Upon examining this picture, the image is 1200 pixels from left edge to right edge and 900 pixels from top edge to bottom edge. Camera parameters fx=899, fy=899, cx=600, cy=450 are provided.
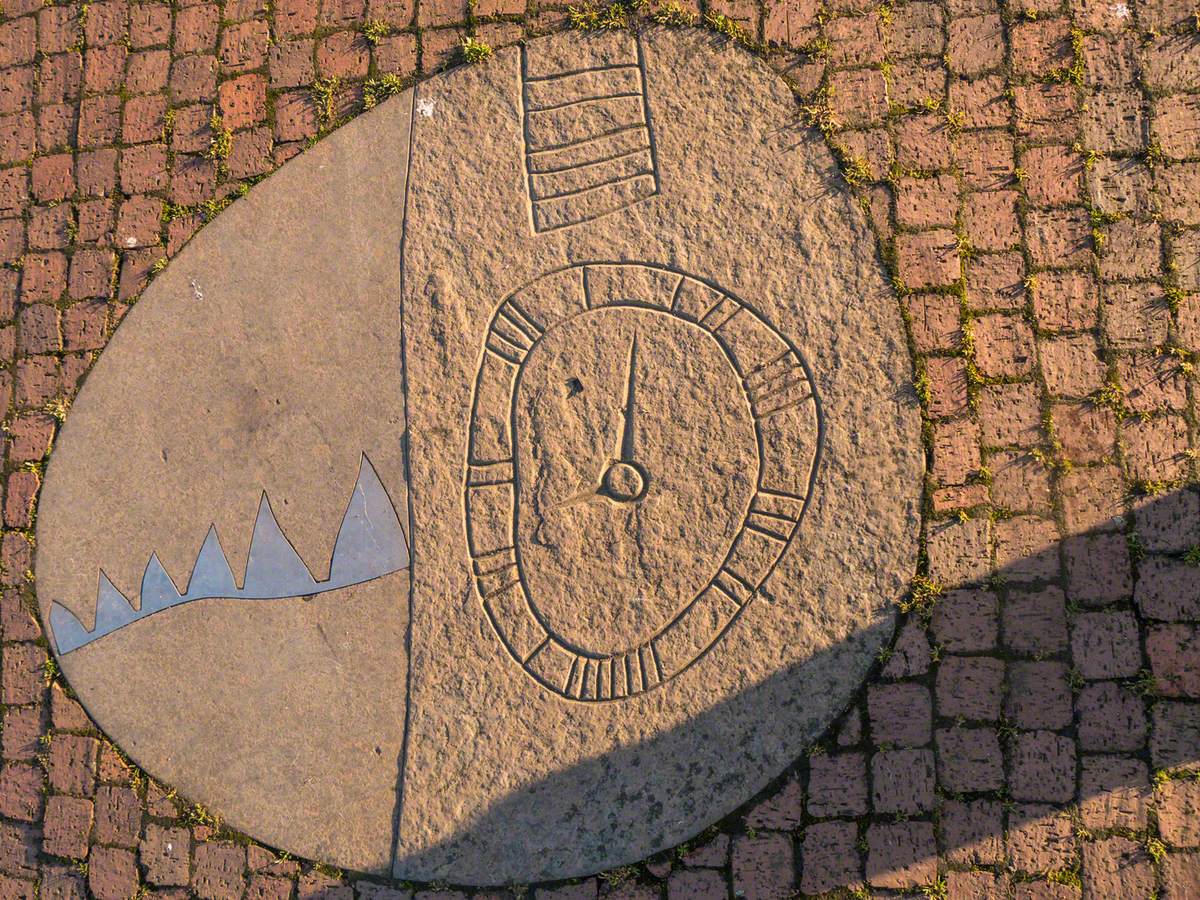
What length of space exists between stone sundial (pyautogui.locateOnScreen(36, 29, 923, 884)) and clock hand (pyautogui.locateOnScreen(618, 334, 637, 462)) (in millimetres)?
16

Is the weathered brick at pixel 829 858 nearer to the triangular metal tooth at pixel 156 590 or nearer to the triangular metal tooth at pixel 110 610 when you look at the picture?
the triangular metal tooth at pixel 156 590

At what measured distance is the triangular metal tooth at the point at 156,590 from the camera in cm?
406

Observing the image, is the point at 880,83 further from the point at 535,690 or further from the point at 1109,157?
the point at 535,690

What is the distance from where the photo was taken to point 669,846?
3.67 metres

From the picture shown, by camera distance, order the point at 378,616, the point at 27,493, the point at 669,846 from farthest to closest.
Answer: the point at 27,493 < the point at 378,616 < the point at 669,846

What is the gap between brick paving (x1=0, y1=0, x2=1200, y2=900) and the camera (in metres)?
3.59

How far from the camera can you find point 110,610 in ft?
13.5

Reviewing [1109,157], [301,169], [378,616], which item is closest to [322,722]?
[378,616]

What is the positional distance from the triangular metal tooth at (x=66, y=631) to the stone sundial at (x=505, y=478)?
17 mm

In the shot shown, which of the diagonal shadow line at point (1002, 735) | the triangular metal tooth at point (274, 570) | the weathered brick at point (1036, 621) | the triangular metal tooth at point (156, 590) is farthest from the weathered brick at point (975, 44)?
the triangular metal tooth at point (156, 590)

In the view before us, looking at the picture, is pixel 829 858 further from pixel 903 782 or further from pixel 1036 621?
pixel 1036 621

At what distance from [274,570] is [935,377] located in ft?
9.89

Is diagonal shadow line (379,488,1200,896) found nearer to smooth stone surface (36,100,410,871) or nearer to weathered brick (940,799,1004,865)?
weathered brick (940,799,1004,865)

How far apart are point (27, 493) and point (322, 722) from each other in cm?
184
